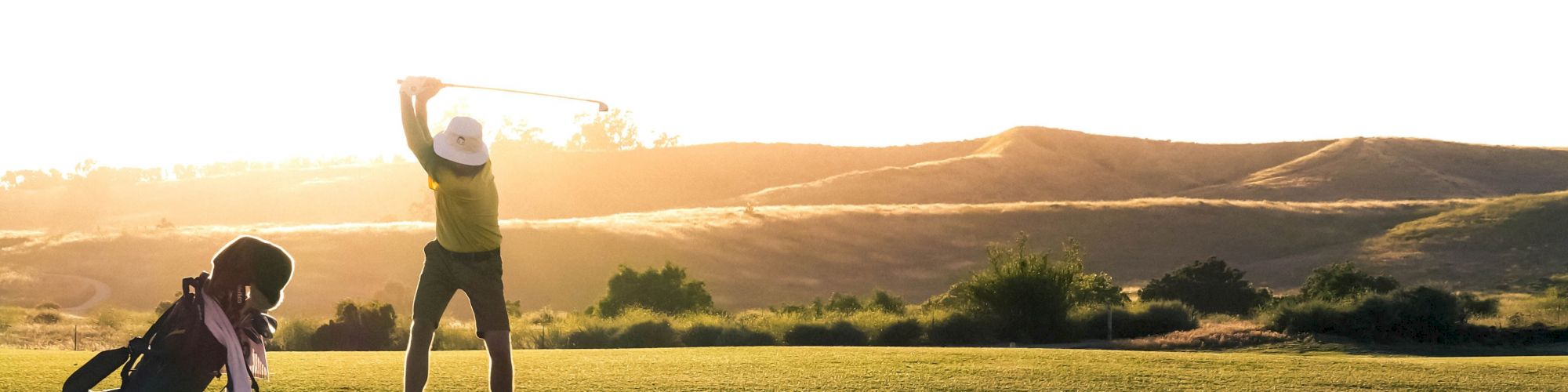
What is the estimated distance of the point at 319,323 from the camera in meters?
23.7

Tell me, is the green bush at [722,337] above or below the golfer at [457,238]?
below

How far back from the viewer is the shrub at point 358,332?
2109 cm

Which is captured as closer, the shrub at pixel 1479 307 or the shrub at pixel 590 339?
the shrub at pixel 590 339

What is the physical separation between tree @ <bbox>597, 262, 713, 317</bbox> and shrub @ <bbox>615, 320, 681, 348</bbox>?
7.70m

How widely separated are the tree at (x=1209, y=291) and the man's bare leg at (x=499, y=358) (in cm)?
2747

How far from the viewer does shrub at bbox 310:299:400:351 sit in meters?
21.1

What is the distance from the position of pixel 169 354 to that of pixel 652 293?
2549cm

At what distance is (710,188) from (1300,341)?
4520 inches

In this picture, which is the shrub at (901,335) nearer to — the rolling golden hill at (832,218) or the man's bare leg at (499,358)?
the man's bare leg at (499,358)

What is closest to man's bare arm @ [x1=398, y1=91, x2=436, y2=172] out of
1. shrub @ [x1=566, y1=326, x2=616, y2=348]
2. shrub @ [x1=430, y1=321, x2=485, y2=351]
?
shrub @ [x1=566, y1=326, x2=616, y2=348]

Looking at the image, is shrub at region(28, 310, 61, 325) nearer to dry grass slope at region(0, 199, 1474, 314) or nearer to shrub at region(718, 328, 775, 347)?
dry grass slope at region(0, 199, 1474, 314)

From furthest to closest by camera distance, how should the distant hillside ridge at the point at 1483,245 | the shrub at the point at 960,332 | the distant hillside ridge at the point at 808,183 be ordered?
the distant hillside ridge at the point at 808,183, the distant hillside ridge at the point at 1483,245, the shrub at the point at 960,332

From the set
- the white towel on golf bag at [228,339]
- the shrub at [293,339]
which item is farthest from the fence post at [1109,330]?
the white towel on golf bag at [228,339]

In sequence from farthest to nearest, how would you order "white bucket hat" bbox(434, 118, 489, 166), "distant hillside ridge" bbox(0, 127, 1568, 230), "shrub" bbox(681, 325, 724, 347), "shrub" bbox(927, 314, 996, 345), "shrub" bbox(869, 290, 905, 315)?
"distant hillside ridge" bbox(0, 127, 1568, 230) → "shrub" bbox(869, 290, 905, 315) → "shrub" bbox(927, 314, 996, 345) → "shrub" bbox(681, 325, 724, 347) → "white bucket hat" bbox(434, 118, 489, 166)
